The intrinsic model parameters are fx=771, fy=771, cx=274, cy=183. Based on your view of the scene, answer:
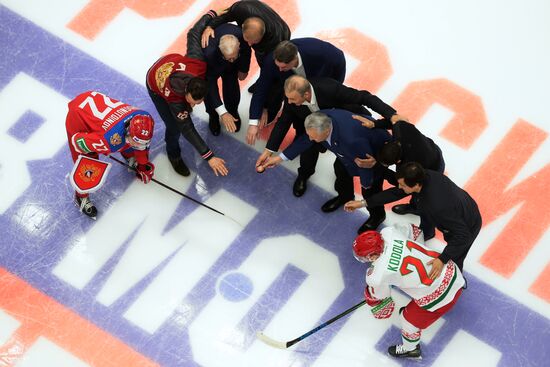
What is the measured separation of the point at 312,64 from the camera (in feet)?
16.5

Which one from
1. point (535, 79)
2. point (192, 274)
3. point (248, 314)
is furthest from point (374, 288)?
point (535, 79)

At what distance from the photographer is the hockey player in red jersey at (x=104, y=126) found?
493 cm

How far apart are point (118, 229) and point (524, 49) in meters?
3.57

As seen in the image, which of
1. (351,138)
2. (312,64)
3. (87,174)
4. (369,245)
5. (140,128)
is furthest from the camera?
(87,174)

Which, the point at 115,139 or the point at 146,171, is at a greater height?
the point at 115,139

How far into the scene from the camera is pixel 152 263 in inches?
215

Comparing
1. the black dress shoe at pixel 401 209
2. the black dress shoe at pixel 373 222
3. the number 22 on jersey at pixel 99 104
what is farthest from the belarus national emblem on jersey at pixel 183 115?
the black dress shoe at pixel 401 209

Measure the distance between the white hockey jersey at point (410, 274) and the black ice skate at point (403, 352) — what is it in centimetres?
45

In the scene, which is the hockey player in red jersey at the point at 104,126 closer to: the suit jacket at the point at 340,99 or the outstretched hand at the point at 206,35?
the outstretched hand at the point at 206,35

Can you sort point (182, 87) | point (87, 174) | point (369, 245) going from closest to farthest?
point (369, 245) → point (182, 87) → point (87, 174)

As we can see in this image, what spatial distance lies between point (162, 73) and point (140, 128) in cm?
38

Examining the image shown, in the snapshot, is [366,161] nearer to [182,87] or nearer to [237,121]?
[182,87]

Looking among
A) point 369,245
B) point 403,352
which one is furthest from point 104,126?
point 403,352

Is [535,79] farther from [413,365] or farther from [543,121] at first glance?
[413,365]
